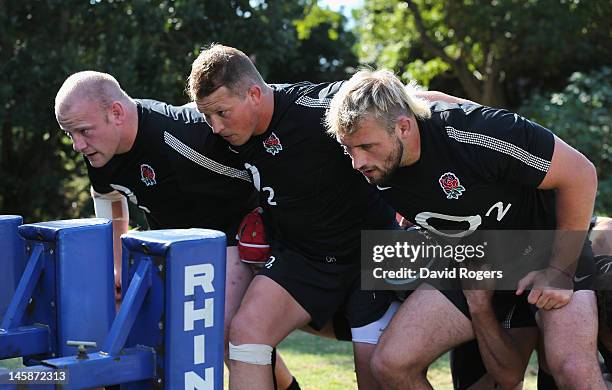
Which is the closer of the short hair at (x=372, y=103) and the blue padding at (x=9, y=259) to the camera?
the short hair at (x=372, y=103)

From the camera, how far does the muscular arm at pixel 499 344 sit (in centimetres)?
338

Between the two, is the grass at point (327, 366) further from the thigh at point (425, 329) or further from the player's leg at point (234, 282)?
the thigh at point (425, 329)

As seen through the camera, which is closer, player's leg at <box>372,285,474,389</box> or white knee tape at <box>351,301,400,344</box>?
player's leg at <box>372,285,474,389</box>

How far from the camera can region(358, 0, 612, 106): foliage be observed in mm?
12117

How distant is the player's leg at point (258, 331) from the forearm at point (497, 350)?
2.44 feet

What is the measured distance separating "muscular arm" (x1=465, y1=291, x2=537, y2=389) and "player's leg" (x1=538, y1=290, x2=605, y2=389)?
0.21 m

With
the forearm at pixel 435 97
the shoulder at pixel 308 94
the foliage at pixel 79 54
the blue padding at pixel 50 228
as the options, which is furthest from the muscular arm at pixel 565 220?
the foliage at pixel 79 54

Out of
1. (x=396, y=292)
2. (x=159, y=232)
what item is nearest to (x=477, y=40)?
(x=396, y=292)

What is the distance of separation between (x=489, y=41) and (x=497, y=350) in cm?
1014

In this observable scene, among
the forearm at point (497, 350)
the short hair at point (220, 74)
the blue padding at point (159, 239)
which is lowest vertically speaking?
the forearm at point (497, 350)

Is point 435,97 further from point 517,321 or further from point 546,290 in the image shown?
point 517,321

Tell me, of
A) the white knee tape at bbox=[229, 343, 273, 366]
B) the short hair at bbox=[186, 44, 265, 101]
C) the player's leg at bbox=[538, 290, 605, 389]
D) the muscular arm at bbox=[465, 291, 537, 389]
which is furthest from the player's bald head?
the player's leg at bbox=[538, 290, 605, 389]

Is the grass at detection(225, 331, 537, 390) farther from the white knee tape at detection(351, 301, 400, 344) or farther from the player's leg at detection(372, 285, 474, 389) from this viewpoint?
the player's leg at detection(372, 285, 474, 389)

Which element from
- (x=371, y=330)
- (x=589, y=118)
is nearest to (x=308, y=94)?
(x=371, y=330)
